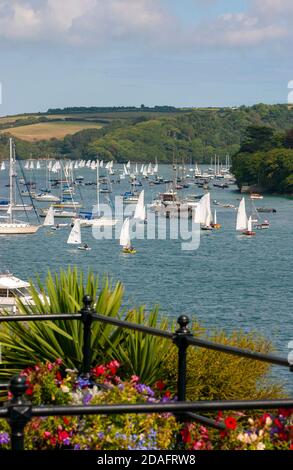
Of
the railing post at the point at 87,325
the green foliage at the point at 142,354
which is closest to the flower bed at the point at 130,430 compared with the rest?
the railing post at the point at 87,325

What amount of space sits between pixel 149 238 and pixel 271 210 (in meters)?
34.7

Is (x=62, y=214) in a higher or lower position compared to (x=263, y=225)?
lower

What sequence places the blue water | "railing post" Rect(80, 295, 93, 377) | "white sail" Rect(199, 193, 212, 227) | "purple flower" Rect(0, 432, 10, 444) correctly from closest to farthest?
"purple flower" Rect(0, 432, 10, 444) → "railing post" Rect(80, 295, 93, 377) → the blue water → "white sail" Rect(199, 193, 212, 227)

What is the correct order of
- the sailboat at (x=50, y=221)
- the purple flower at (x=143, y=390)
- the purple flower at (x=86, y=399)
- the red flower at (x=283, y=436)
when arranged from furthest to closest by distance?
the sailboat at (x=50, y=221) < the purple flower at (x=143, y=390) < the purple flower at (x=86, y=399) < the red flower at (x=283, y=436)

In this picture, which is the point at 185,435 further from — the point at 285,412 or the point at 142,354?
the point at 142,354

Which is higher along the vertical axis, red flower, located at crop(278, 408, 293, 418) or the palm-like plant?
red flower, located at crop(278, 408, 293, 418)

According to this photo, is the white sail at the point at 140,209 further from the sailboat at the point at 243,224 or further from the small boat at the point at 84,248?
the small boat at the point at 84,248

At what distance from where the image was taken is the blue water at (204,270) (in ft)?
175

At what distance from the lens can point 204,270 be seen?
77.4 metres

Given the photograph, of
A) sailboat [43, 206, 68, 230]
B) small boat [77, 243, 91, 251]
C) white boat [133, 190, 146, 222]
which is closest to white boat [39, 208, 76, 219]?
white boat [133, 190, 146, 222]

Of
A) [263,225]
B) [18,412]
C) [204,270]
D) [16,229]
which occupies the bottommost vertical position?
[263,225]

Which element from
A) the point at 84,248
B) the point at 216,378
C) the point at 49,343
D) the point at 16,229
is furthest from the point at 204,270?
the point at 49,343

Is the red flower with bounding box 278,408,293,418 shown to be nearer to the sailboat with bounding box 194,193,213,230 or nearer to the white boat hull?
the white boat hull

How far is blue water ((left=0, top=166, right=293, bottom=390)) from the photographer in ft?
175
